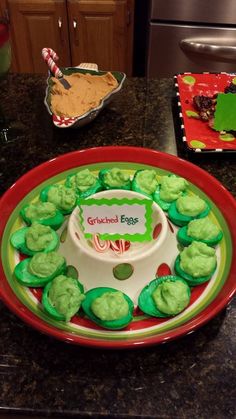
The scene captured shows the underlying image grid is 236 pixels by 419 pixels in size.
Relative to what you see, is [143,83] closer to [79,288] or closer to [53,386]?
[79,288]

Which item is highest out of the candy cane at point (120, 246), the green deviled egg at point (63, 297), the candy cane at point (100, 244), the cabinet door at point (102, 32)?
the green deviled egg at point (63, 297)

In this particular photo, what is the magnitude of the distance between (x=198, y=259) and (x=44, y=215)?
30cm

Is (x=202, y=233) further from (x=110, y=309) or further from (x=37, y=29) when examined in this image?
(x=37, y=29)

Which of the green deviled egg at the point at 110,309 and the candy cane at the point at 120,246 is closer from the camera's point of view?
the green deviled egg at the point at 110,309

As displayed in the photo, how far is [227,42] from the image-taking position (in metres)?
1.88

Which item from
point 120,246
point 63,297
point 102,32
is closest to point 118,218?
point 120,246

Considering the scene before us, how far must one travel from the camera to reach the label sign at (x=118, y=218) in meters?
0.74

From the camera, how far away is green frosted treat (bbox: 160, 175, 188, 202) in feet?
2.79

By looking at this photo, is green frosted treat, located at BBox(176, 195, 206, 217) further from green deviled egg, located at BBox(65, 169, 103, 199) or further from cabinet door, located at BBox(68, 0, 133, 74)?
cabinet door, located at BBox(68, 0, 133, 74)

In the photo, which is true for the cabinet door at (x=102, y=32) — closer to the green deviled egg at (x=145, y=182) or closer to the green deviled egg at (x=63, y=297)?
the green deviled egg at (x=145, y=182)

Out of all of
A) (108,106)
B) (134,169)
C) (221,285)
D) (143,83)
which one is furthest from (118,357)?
(143,83)

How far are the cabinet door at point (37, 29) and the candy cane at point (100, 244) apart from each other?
1.65m

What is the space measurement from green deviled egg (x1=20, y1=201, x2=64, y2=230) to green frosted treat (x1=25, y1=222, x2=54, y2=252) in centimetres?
3

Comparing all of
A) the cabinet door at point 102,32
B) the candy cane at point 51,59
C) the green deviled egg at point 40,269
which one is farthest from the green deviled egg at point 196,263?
the cabinet door at point 102,32
